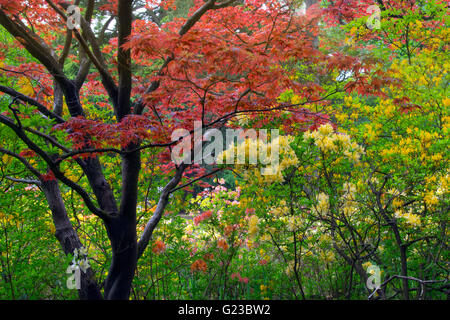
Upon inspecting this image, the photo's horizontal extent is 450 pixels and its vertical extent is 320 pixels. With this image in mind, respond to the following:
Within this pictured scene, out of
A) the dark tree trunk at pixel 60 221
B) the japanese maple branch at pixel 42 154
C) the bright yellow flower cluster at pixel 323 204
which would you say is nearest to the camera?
the japanese maple branch at pixel 42 154

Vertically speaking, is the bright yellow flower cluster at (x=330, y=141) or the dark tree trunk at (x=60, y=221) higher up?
the bright yellow flower cluster at (x=330, y=141)

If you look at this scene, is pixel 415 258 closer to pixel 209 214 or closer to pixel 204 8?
pixel 209 214

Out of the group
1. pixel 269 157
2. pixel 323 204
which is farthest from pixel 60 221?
pixel 323 204

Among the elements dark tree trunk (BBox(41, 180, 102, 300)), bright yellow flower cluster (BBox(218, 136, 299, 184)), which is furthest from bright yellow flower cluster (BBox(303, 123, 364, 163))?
dark tree trunk (BBox(41, 180, 102, 300))

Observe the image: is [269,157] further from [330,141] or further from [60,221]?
[60,221]

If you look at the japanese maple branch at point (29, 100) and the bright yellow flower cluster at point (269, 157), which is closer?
the bright yellow flower cluster at point (269, 157)

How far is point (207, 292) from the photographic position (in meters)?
3.78

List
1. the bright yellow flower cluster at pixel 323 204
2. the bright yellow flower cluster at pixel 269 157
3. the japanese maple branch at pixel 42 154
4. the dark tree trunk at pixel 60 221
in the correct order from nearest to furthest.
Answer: the japanese maple branch at pixel 42 154 < the bright yellow flower cluster at pixel 269 157 < the bright yellow flower cluster at pixel 323 204 < the dark tree trunk at pixel 60 221

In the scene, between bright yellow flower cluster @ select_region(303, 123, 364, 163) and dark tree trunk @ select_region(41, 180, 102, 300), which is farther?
dark tree trunk @ select_region(41, 180, 102, 300)

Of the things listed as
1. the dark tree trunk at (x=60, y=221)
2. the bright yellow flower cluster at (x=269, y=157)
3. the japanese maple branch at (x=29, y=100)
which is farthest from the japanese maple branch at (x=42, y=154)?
the bright yellow flower cluster at (x=269, y=157)

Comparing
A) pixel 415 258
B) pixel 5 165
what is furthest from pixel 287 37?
pixel 5 165

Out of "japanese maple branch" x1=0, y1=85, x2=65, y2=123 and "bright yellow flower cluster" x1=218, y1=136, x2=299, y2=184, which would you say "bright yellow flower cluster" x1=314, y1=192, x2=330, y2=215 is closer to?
"bright yellow flower cluster" x1=218, y1=136, x2=299, y2=184

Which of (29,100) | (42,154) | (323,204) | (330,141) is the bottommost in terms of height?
(323,204)

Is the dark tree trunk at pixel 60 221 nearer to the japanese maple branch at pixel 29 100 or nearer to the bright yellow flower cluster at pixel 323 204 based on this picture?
the japanese maple branch at pixel 29 100
